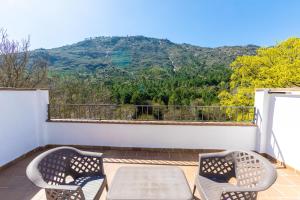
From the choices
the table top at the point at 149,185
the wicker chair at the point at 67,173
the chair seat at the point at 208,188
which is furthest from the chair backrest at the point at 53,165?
the chair seat at the point at 208,188

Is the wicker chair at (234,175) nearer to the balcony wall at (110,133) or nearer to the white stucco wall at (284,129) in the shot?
the white stucco wall at (284,129)

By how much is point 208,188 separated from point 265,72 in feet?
34.4

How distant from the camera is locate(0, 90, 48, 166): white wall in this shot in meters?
3.34

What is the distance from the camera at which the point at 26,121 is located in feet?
12.9

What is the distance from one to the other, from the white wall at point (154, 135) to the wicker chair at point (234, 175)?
183 cm

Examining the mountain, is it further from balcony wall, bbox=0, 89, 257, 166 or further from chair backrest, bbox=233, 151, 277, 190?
chair backrest, bbox=233, 151, 277, 190

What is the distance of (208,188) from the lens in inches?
78.5

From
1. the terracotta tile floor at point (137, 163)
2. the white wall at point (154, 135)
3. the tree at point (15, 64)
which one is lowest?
the terracotta tile floor at point (137, 163)

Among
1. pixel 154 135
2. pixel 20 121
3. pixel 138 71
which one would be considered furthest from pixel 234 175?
pixel 138 71

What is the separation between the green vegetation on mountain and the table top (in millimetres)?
7955

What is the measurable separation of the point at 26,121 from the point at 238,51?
801 inches

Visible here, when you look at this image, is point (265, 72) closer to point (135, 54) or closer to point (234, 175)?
point (234, 175)

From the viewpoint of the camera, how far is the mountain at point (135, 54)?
60.2 ft

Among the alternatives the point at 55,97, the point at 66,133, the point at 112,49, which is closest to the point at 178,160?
the point at 66,133
